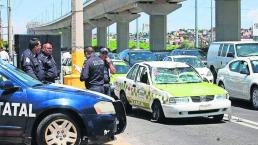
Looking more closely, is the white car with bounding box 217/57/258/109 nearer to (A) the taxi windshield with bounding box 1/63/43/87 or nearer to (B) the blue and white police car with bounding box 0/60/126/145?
(B) the blue and white police car with bounding box 0/60/126/145

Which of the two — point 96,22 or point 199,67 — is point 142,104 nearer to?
point 199,67

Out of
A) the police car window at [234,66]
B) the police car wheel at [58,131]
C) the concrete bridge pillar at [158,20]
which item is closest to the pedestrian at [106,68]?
the police car wheel at [58,131]

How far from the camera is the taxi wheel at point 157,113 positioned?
12230 millimetres

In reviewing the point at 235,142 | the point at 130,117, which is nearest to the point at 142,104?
the point at 130,117

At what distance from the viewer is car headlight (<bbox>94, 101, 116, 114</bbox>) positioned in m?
8.36

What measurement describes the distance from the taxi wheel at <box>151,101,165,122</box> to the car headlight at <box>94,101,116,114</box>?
3723 millimetres

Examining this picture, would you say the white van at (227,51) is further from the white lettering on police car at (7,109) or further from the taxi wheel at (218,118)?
the white lettering on police car at (7,109)

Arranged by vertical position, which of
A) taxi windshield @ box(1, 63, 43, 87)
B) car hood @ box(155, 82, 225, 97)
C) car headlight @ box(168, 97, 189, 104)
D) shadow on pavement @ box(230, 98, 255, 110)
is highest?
taxi windshield @ box(1, 63, 43, 87)

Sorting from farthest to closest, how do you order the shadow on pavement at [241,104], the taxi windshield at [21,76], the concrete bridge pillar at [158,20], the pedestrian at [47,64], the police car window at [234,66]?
the concrete bridge pillar at [158,20]
the police car window at [234,66]
the shadow on pavement at [241,104]
the pedestrian at [47,64]
the taxi windshield at [21,76]

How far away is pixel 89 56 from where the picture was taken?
1106cm

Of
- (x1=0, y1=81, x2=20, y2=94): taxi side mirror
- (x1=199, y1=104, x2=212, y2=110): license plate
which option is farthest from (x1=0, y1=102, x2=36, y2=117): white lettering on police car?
(x1=199, y1=104, x2=212, y2=110): license plate

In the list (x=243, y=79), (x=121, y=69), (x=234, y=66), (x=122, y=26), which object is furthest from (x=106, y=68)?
(x=122, y=26)

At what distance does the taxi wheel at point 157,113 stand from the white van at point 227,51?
10465 millimetres

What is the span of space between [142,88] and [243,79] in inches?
147
